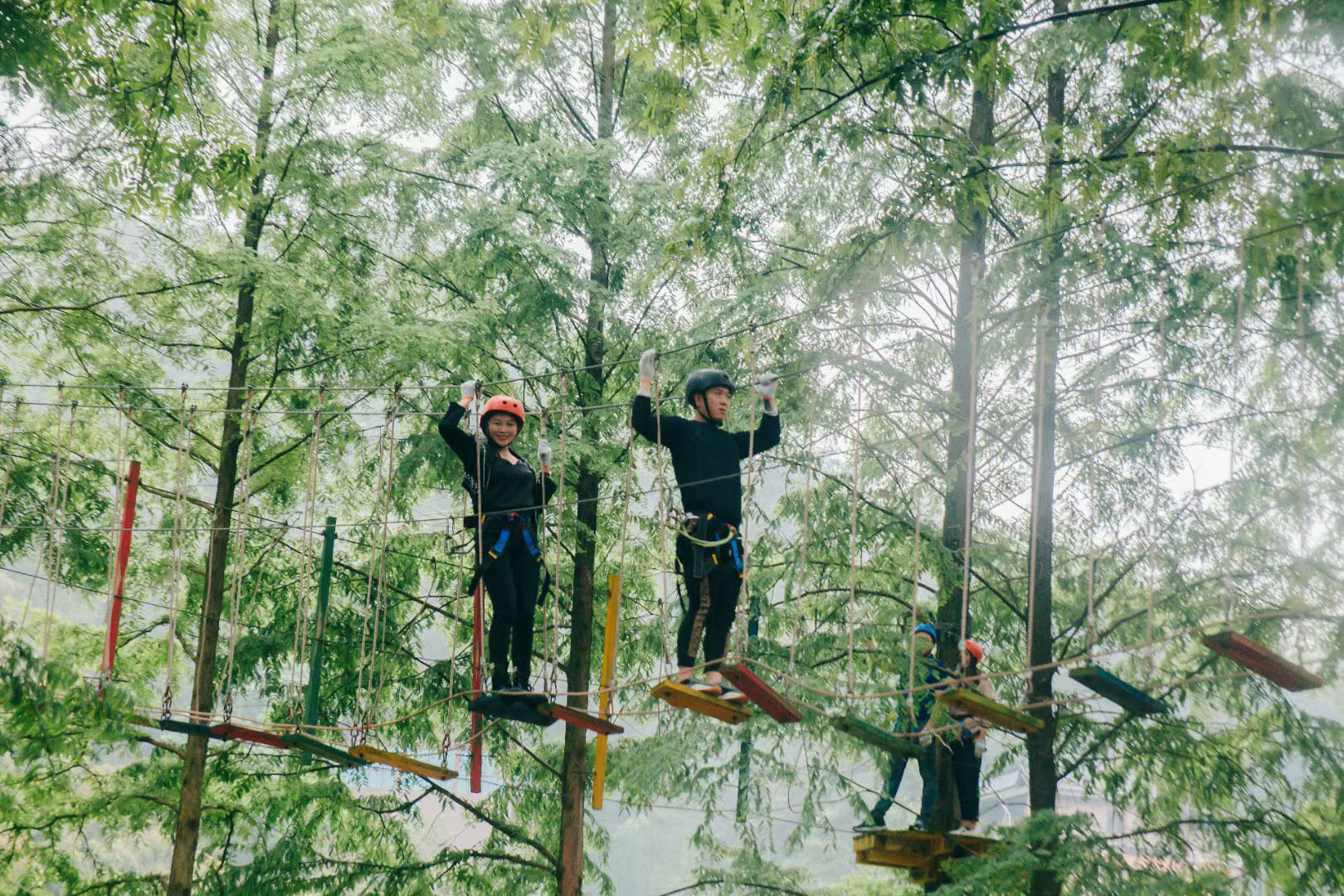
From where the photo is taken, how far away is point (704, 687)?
561 cm

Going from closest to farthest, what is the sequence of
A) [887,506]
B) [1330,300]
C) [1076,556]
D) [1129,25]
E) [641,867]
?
[1129,25], [1330,300], [1076,556], [887,506], [641,867]

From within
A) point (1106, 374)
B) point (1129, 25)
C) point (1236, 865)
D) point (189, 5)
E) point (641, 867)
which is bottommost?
point (641, 867)

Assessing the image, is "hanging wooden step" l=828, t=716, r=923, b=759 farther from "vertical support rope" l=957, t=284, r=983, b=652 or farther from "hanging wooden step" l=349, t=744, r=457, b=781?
"hanging wooden step" l=349, t=744, r=457, b=781

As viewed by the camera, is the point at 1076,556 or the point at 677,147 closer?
the point at 1076,556

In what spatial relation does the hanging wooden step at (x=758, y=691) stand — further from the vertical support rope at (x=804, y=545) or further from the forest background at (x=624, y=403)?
the forest background at (x=624, y=403)

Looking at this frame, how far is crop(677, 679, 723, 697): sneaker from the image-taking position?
556 centimetres

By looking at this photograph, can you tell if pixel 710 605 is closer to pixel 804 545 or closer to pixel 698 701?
pixel 698 701

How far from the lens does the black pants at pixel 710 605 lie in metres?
5.93

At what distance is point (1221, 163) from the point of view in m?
5.29

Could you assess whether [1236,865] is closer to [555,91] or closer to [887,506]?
[887,506]

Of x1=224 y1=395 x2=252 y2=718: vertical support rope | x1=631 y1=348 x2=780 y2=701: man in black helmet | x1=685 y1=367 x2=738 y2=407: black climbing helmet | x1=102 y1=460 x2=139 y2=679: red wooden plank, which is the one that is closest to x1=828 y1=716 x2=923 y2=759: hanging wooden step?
x1=631 y1=348 x2=780 y2=701: man in black helmet

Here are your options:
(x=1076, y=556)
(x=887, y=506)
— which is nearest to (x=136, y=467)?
(x=887, y=506)

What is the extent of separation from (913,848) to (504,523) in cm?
331

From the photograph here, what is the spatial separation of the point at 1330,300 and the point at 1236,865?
343cm
